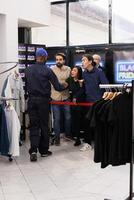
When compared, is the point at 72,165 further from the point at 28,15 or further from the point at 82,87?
the point at 28,15

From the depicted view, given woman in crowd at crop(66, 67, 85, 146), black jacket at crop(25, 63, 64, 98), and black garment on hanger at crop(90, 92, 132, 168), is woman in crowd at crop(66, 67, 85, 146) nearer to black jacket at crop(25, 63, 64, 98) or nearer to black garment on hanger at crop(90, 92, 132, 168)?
black jacket at crop(25, 63, 64, 98)

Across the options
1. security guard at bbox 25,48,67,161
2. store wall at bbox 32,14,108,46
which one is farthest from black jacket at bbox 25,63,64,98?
store wall at bbox 32,14,108,46

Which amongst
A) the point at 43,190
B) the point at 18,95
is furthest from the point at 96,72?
the point at 43,190

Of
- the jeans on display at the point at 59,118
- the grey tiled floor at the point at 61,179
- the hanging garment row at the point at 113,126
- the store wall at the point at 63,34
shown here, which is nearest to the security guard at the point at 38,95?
the grey tiled floor at the point at 61,179

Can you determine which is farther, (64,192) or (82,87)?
(82,87)

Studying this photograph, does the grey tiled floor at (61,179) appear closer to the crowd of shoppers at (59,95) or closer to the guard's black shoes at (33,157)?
the guard's black shoes at (33,157)

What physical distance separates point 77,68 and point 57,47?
1.76 metres

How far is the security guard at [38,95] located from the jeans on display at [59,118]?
1138 mm

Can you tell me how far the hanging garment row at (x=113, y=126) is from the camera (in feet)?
12.0

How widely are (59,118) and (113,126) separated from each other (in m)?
3.36

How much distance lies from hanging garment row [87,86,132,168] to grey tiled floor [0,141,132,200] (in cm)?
58

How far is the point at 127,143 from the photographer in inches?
147

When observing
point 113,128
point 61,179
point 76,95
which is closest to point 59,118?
point 76,95

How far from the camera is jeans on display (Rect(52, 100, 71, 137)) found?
698 centimetres
